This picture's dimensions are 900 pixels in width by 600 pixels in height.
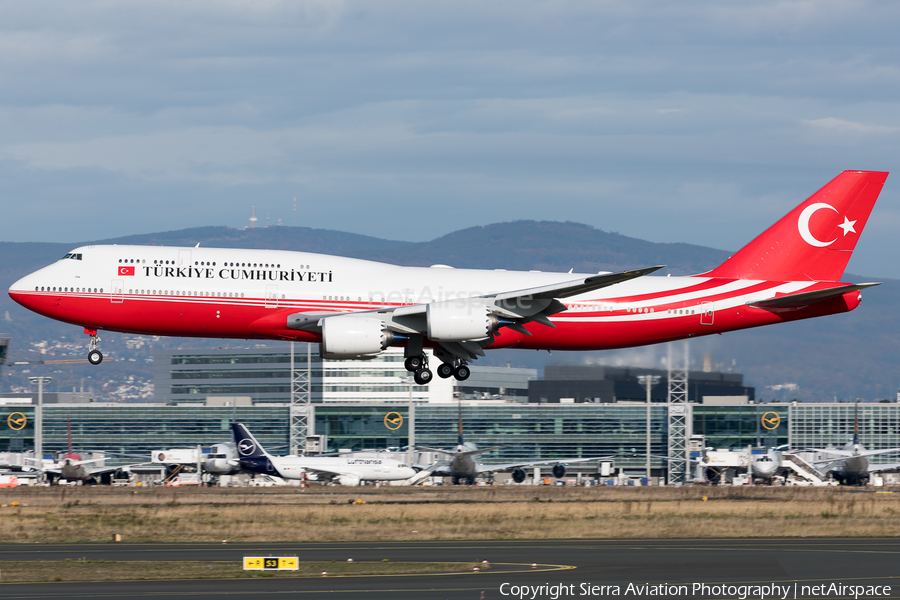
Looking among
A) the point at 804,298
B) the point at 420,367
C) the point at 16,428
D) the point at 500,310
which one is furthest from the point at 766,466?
the point at 16,428

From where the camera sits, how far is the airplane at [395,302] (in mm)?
39969

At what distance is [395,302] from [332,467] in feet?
133

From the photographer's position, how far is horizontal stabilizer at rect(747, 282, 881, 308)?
41.5m

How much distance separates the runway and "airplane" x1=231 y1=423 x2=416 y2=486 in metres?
37.3

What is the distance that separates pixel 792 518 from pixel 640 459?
3141 inches

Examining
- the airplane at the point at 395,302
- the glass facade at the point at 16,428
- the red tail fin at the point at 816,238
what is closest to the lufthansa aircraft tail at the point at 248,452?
the airplane at the point at 395,302

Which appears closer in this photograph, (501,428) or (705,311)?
(705,311)

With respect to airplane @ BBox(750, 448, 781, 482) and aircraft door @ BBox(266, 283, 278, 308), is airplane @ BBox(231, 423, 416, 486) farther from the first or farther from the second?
aircraft door @ BBox(266, 283, 278, 308)

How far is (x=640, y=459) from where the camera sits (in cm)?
12812

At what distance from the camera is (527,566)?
103 feet

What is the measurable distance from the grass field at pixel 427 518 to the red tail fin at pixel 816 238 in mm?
11126

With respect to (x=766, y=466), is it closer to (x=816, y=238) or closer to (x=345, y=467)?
(x=345, y=467)

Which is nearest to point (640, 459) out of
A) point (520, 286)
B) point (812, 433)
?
point (812, 433)

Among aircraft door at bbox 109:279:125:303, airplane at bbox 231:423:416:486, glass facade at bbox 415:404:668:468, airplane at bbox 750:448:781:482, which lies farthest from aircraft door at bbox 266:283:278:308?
glass facade at bbox 415:404:668:468
